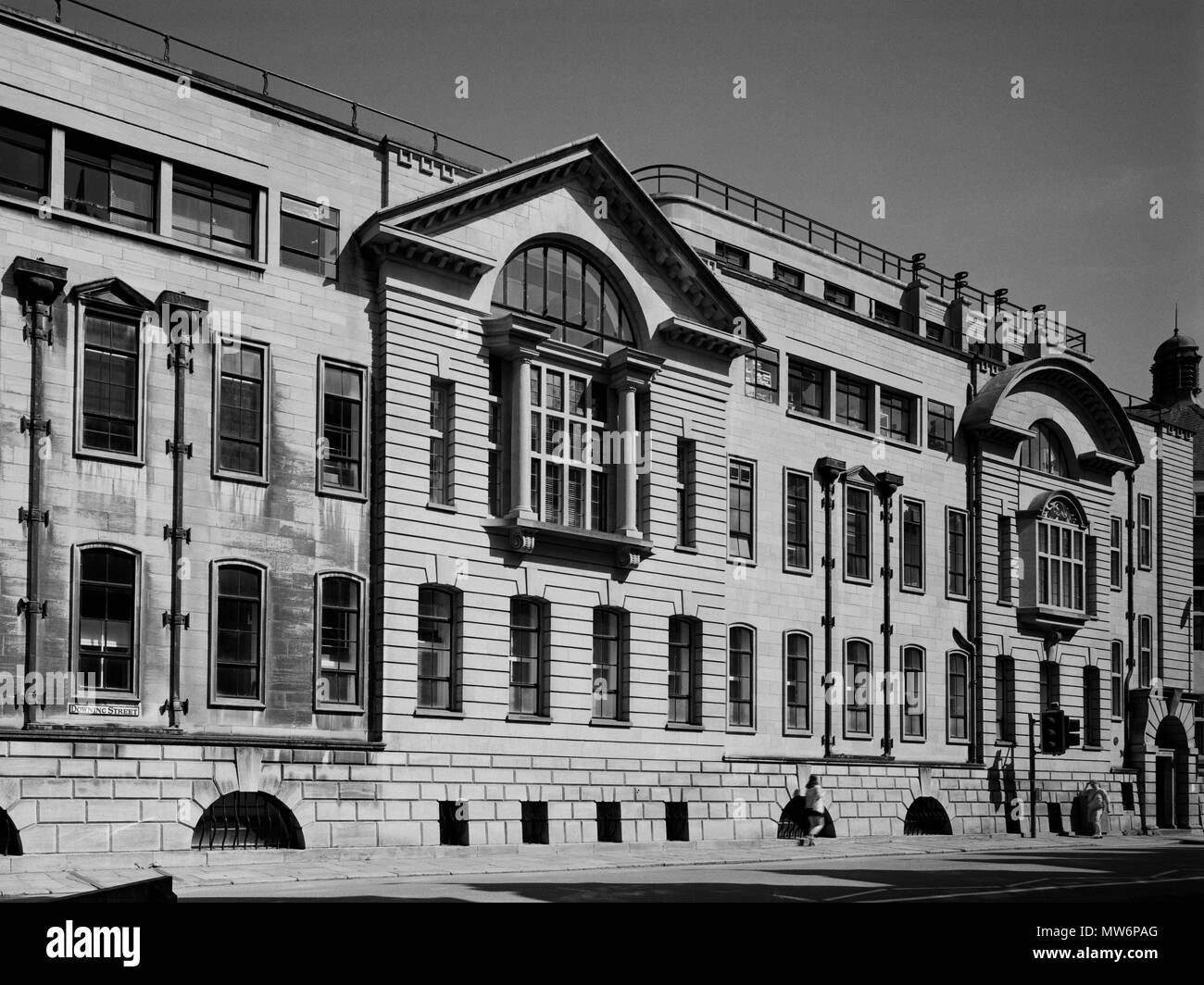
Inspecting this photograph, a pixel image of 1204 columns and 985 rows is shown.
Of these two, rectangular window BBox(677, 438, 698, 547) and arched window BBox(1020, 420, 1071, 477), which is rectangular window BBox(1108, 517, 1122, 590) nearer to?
arched window BBox(1020, 420, 1071, 477)

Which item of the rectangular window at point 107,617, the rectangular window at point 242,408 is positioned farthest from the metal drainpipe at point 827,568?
the rectangular window at point 107,617

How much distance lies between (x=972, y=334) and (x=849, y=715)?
53.4ft

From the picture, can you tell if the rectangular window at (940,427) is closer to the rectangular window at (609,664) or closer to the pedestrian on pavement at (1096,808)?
the pedestrian on pavement at (1096,808)

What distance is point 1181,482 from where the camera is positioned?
5966cm

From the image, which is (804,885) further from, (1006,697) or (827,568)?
(1006,697)

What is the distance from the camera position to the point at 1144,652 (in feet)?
186

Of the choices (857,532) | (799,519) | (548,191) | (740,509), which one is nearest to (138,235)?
(548,191)

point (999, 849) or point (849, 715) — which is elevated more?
point (849, 715)

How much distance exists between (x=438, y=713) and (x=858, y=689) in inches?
634

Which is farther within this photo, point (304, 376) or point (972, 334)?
point (972, 334)

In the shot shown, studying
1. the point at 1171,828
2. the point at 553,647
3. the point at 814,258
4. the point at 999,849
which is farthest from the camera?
the point at 1171,828

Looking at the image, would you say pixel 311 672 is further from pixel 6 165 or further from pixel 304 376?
pixel 6 165

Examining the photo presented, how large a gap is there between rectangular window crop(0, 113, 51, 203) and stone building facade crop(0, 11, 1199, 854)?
72mm
